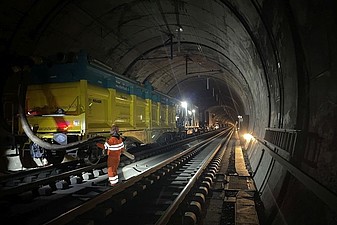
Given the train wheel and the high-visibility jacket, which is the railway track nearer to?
the high-visibility jacket

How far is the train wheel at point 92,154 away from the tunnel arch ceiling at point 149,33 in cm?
415

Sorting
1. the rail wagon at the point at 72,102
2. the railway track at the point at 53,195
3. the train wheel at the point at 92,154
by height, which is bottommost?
the railway track at the point at 53,195

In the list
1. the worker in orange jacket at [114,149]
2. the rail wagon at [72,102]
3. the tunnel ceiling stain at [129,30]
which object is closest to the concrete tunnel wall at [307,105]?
the tunnel ceiling stain at [129,30]

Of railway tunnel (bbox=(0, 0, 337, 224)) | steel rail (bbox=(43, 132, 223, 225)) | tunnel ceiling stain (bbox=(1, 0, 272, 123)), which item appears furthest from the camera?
tunnel ceiling stain (bbox=(1, 0, 272, 123))

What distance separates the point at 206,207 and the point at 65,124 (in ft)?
15.2

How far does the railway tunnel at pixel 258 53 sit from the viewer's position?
9.35 ft

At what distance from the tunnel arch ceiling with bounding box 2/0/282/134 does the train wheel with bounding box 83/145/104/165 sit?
4145mm

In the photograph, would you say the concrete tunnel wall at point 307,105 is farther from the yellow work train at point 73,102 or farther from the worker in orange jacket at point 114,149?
the yellow work train at point 73,102

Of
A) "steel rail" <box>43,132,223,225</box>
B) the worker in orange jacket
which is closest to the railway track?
"steel rail" <box>43,132,223,225</box>

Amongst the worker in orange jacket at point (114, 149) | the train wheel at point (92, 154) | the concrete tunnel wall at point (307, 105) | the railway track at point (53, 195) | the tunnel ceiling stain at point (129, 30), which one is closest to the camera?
the concrete tunnel wall at point (307, 105)

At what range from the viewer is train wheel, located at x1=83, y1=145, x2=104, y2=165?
8.09m

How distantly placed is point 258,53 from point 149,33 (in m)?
7.18

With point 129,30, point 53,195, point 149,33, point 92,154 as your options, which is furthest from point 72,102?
point 149,33

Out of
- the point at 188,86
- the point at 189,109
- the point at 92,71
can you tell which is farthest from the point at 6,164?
the point at 188,86
